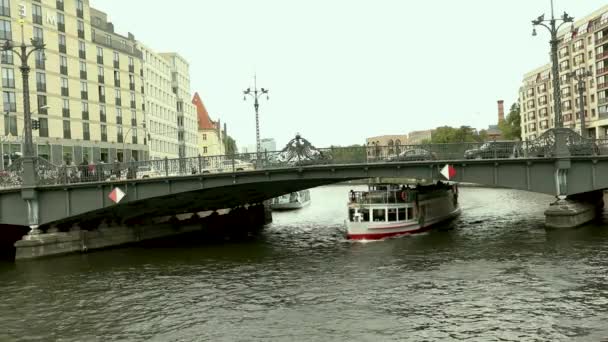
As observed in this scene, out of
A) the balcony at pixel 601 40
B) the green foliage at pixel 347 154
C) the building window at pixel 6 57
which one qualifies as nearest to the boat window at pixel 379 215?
the green foliage at pixel 347 154

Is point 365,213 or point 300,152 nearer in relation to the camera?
point 300,152

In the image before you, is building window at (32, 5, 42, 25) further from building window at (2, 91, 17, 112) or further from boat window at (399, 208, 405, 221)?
boat window at (399, 208, 405, 221)

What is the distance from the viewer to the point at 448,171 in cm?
3781

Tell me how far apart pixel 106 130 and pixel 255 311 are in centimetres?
7000

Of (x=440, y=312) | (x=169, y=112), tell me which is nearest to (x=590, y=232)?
(x=440, y=312)

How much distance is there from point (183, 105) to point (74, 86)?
53163 millimetres

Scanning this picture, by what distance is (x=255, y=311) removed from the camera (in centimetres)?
2250

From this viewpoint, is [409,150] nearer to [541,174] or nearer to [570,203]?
[541,174]

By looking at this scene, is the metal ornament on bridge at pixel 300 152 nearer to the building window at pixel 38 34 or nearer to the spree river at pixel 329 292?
the spree river at pixel 329 292

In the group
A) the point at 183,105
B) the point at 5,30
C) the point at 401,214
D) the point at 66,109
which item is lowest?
the point at 401,214

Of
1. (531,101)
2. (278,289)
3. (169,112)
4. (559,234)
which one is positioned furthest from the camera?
(531,101)

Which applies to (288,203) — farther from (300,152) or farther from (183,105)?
(183,105)

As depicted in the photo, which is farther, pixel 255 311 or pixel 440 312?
pixel 255 311

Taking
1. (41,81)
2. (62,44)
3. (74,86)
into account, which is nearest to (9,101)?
(41,81)
